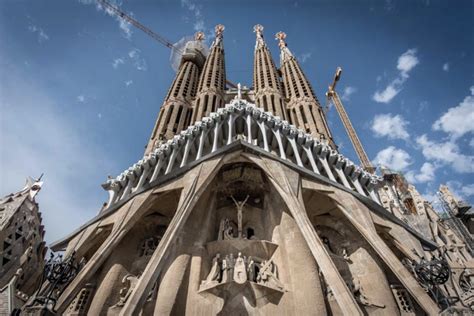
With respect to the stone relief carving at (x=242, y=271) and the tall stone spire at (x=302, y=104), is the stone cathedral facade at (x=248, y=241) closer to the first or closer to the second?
the stone relief carving at (x=242, y=271)

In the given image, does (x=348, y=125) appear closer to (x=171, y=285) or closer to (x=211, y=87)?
(x=211, y=87)

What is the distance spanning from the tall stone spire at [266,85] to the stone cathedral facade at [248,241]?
8.98m

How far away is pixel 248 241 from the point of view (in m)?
10.7

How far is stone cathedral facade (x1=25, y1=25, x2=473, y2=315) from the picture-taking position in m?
8.30

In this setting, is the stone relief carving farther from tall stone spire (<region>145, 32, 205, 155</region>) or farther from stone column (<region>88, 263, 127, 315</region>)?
tall stone spire (<region>145, 32, 205, 155</region>)

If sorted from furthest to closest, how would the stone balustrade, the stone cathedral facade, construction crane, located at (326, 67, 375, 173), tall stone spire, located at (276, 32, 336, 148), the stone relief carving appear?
construction crane, located at (326, 67, 375, 173) → tall stone spire, located at (276, 32, 336, 148) → the stone balustrade → the stone relief carving → the stone cathedral facade

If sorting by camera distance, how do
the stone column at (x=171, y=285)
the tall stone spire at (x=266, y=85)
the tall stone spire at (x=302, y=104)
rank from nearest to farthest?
the stone column at (x=171, y=285) → the tall stone spire at (x=302, y=104) → the tall stone spire at (x=266, y=85)

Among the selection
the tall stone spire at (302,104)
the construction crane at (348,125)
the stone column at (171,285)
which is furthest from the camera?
the construction crane at (348,125)

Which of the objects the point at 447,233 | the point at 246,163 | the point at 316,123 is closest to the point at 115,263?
the point at 246,163

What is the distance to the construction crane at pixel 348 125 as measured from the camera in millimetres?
34469

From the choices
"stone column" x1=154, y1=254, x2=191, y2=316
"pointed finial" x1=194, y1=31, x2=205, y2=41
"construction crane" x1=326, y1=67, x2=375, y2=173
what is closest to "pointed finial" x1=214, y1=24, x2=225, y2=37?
"pointed finial" x1=194, y1=31, x2=205, y2=41

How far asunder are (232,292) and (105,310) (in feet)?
13.5

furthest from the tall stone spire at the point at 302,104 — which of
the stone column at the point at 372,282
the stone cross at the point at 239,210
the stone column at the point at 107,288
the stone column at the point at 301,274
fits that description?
the stone column at the point at 107,288

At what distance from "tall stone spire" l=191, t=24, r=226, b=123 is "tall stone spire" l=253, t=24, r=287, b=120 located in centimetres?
339
